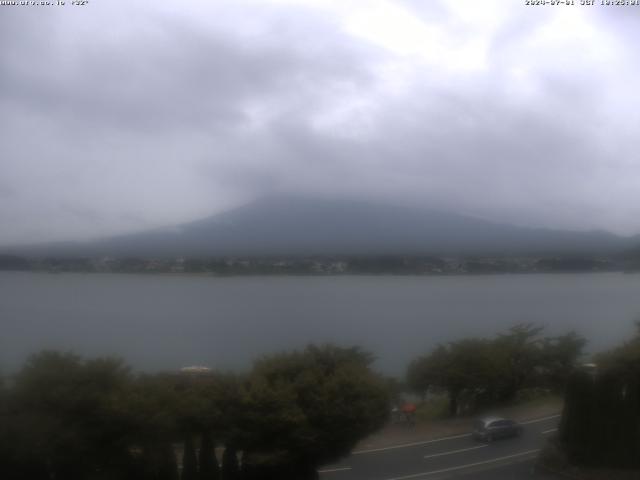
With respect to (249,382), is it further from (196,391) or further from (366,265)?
(366,265)

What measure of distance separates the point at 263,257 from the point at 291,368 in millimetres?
2021

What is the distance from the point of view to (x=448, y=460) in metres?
10.4

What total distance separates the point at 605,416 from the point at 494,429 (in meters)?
1.75

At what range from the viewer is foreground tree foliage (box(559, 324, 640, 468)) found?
10.9m

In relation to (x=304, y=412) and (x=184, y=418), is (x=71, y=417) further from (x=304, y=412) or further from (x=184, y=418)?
(x=304, y=412)

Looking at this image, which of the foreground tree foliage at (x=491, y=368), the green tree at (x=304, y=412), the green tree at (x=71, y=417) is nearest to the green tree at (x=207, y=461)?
the green tree at (x=304, y=412)

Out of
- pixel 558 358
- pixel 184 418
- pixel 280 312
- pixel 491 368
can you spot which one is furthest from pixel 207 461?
pixel 558 358

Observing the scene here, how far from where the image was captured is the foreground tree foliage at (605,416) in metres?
10.9

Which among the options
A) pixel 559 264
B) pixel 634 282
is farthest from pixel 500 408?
pixel 634 282

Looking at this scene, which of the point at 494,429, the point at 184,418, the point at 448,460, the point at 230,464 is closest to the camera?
the point at 184,418

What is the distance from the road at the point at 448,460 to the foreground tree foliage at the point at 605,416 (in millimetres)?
420

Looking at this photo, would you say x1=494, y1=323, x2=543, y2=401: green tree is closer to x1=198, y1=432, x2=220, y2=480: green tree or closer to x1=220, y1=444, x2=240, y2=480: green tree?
x1=220, y1=444, x2=240, y2=480: green tree

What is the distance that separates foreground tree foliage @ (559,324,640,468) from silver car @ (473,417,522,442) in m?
0.72

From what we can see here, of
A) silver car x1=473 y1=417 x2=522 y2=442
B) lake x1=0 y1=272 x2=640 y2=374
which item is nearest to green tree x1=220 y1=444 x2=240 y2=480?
lake x1=0 y1=272 x2=640 y2=374
